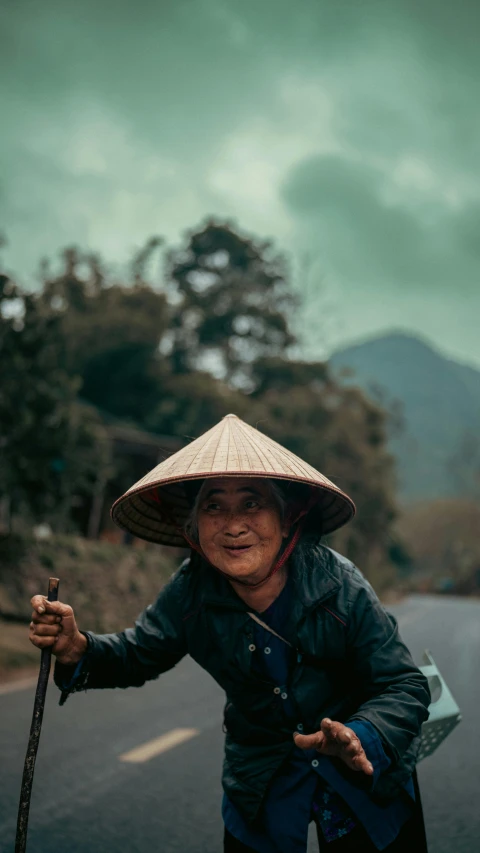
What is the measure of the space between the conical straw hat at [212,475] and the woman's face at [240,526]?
126 millimetres

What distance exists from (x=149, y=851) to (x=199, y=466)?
2064 mm

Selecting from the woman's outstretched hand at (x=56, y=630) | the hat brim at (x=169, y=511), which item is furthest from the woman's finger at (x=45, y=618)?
the hat brim at (x=169, y=511)

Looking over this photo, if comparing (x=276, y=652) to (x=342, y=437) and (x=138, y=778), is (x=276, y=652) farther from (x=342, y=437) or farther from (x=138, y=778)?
(x=342, y=437)

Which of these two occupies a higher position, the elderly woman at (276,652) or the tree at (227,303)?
the tree at (227,303)

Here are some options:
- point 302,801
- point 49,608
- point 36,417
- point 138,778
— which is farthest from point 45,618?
point 36,417

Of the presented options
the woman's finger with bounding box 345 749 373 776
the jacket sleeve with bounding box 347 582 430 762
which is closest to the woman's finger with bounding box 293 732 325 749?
the woman's finger with bounding box 345 749 373 776

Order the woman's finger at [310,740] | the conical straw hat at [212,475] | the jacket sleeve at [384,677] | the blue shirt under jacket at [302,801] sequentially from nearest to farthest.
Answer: the woman's finger at [310,740] < the jacket sleeve at [384,677] < the blue shirt under jacket at [302,801] < the conical straw hat at [212,475]

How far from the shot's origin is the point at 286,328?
35.6 metres

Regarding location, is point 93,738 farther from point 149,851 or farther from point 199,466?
point 199,466

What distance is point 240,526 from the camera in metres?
2.55

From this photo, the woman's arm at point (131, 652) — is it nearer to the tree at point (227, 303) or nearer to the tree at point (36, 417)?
the tree at point (36, 417)

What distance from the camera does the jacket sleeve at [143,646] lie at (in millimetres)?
2648

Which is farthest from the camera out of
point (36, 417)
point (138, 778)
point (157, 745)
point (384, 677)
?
point (36, 417)

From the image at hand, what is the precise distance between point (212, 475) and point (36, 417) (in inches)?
308
